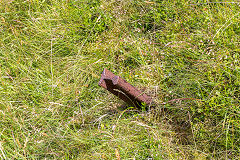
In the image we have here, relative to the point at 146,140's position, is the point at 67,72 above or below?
above

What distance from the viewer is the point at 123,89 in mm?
2490

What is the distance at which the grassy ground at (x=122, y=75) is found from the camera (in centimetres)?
245

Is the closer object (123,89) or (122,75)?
(123,89)

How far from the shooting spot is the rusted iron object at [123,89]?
7.98 feet

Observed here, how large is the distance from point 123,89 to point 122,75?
584 millimetres

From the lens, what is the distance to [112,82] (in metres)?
2.43

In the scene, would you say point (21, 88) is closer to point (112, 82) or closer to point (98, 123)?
point (98, 123)

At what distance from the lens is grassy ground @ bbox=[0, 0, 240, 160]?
8.04 feet

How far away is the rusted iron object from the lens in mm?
2432

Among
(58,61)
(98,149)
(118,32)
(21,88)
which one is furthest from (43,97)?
(118,32)

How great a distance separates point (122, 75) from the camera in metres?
3.06

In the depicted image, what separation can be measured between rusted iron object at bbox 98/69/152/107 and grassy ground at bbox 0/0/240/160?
128 millimetres

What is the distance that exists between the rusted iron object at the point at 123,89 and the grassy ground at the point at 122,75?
13 centimetres

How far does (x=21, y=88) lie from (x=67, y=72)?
1.81ft
